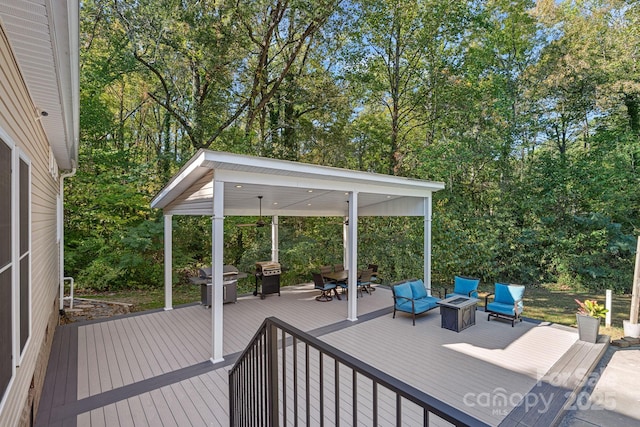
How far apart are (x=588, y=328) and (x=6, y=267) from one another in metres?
7.96

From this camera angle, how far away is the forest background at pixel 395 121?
1017 cm

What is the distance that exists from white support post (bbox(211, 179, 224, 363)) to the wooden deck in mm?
287

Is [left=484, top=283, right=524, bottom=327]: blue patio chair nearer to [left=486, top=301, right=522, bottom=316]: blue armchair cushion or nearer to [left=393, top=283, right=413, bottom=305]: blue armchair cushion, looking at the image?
[left=486, top=301, right=522, bottom=316]: blue armchair cushion

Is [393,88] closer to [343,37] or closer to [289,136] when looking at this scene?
[343,37]

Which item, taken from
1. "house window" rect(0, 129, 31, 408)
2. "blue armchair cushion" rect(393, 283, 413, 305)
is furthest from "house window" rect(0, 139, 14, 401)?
"blue armchair cushion" rect(393, 283, 413, 305)

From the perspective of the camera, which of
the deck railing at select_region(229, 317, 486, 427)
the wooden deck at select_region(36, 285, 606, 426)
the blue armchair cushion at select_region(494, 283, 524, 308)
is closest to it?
the deck railing at select_region(229, 317, 486, 427)

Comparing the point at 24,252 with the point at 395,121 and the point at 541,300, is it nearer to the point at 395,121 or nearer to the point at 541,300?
the point at 541,300

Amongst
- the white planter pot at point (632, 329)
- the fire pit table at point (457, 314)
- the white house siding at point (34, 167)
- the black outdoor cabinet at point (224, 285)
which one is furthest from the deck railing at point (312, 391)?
the white planter pot at point (632, 329)

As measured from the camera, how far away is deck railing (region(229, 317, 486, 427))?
42.3 inches

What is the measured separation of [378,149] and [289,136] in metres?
4.30

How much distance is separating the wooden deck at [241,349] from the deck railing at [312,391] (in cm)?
71

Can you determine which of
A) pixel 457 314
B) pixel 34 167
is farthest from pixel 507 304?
pixel 34 167

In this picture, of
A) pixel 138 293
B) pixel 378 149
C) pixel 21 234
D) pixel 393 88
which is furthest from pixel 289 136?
pixel 21 234

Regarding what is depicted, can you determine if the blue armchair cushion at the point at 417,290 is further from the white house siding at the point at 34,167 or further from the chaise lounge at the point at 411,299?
the white house siding at the point at 34,167
